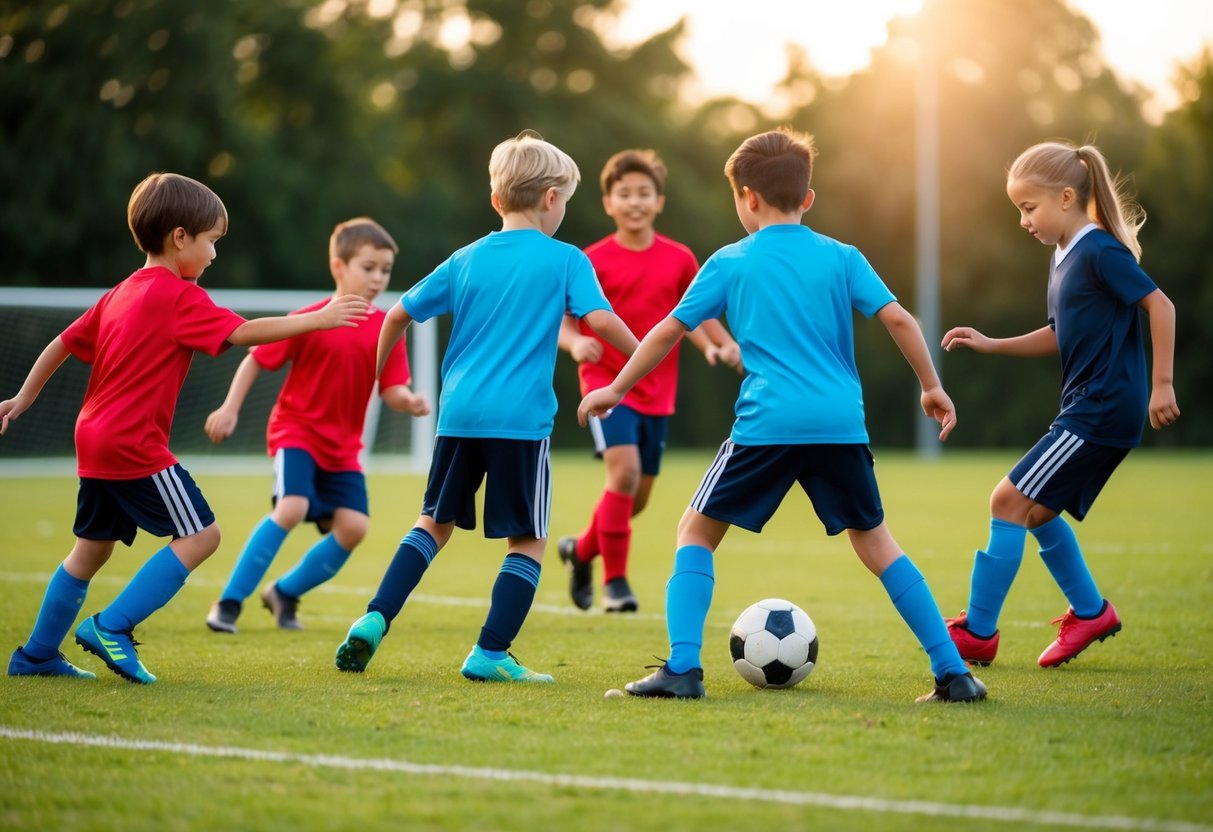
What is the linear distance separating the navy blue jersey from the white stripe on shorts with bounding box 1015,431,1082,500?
0.04 m

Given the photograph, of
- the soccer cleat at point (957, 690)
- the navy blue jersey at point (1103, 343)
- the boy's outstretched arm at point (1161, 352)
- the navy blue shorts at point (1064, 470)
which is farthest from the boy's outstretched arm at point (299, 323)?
the boy's outstretched arm at point (1161, 352)

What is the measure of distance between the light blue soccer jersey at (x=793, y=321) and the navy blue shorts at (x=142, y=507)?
1732 mm

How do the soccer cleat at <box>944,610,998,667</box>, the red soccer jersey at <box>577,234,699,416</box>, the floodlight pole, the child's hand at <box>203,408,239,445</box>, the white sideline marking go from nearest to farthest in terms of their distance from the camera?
the white sideline marking, the soccer cleat at <box>944,610,998,667</box>, the child's hand at <box>203,408,239,445</box>, the red soccer jersey at <box>577,234,699,416</box>, the floodlight pole

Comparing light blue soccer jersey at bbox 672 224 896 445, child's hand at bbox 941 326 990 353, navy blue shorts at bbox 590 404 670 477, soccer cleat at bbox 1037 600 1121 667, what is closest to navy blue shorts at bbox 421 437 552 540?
light blue soccer jersey at bbox 672 224 896 445

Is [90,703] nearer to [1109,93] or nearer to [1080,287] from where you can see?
[1080,287]

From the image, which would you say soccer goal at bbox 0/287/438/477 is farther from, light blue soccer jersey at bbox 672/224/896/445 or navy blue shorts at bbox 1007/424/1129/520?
light blue soccer jersey at bbox 672/224/896/445

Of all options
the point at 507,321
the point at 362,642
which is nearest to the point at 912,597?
the point at 507,321

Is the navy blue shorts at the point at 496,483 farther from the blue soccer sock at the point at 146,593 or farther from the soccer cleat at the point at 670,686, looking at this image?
the blue soccer sock at the point at 146,593

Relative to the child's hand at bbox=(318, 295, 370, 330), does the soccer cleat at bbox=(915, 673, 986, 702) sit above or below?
below

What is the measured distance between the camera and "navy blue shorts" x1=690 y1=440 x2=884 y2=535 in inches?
177

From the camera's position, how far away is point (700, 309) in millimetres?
4594

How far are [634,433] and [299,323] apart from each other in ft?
9.83

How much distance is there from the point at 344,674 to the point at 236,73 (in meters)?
28.7

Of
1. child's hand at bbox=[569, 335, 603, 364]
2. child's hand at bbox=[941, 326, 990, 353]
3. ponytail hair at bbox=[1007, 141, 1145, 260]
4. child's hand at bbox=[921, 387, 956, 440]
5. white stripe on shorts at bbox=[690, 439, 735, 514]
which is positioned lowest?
white stripe on shorts at bbox=[690, 439, 735, 514]
